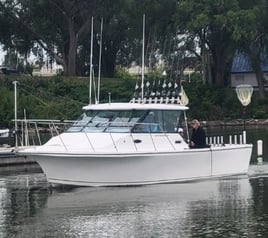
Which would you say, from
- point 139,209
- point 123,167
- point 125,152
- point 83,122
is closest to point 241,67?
point 83,122

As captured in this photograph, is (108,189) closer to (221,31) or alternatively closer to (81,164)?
(81,164)

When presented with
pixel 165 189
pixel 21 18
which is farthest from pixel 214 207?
pixel 21 18

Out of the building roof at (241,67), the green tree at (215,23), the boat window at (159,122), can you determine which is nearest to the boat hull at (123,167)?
the boat window at (159,122)

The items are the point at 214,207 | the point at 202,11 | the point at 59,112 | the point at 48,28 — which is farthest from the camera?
the point at 48,28

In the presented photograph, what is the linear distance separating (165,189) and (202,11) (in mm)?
51627

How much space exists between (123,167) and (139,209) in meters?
4.80

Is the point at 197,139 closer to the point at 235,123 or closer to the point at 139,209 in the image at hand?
the point at 139,209

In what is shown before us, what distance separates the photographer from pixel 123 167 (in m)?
27.9

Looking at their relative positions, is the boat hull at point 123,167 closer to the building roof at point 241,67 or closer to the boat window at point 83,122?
the boat window at point 83,122

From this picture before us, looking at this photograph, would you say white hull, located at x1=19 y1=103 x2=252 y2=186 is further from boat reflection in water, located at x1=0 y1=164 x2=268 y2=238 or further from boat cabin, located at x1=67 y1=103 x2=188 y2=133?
boat reflection in water, located at x1=0 y1=164 x2=268 y2=238

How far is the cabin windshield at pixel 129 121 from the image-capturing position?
28594 millimetres

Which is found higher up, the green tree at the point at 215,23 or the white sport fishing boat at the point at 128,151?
the green tree at the point at 215,23

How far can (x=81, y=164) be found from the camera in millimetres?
27578

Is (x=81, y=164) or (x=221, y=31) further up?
(x=221, y=31)
